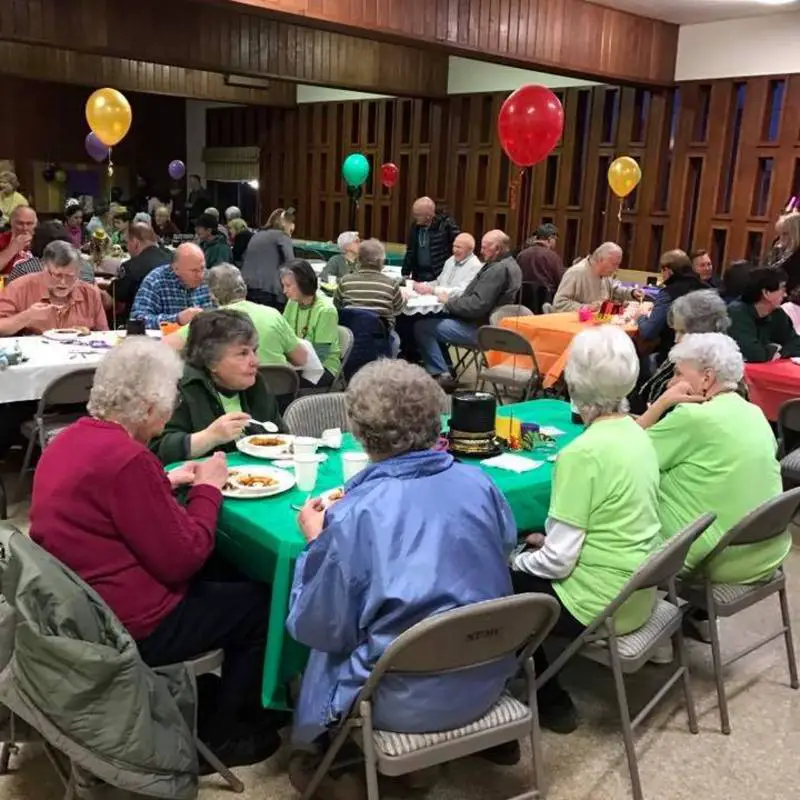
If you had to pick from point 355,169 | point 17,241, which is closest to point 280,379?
point 17,241

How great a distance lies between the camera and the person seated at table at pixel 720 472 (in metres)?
2.63

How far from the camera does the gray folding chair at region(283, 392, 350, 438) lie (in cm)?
320

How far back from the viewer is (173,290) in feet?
16.4

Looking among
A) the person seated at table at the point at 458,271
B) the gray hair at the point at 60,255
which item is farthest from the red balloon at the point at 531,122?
the gray hair at the point at 60,255

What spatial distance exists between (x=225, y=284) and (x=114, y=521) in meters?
2.49

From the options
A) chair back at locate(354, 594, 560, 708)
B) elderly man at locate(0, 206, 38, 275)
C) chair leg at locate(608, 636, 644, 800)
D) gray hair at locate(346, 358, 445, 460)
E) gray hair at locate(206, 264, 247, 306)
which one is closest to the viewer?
chair back at locate(354, 594, 560, 708)

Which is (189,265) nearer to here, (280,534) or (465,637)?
(280,534)

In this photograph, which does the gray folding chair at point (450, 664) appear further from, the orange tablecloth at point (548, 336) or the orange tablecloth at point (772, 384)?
the orange tablecloth at point (548, 336)

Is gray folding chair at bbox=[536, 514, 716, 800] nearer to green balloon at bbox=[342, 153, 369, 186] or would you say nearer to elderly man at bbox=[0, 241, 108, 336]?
elderly man at bbox=[0, 241, 108, 336]

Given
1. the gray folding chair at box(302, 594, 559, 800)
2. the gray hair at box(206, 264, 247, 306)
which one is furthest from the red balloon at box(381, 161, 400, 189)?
the gray folding chair at box(302, 594, 559, 800)

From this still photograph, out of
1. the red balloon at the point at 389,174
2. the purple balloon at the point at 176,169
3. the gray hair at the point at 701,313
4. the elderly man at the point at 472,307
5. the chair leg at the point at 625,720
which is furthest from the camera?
the purple balloon at the point at 176,169

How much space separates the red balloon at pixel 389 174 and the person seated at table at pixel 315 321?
6763 millimetres

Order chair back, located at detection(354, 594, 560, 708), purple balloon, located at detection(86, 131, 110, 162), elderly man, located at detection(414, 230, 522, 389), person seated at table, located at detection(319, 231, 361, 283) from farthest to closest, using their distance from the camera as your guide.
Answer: purple balloon, located at detection(86, 131, 110, 162)
person seated at table, located at detection(319, 231, 361, 283)
elderly man, located at detection(414, 230, 522, 389)
chair back, located at detection(354, 594, 560, 708)

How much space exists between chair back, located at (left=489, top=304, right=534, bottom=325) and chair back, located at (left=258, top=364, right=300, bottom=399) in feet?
7.78
